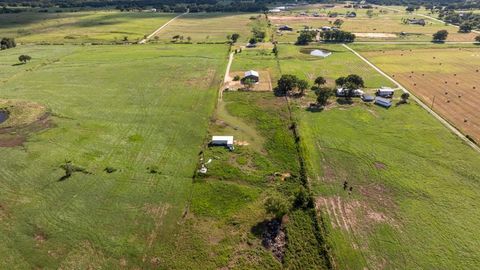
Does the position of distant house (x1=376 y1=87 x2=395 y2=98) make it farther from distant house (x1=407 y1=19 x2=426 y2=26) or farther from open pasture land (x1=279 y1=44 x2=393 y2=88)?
distant house (x1=407 y1=19 x2=426 y2=26)

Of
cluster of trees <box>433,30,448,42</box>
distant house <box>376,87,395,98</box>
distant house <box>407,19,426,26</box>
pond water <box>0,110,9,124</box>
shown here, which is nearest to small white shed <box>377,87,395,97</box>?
distant house <box>376,87,395,98</box>

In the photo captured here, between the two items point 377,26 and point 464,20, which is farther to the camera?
point 464,20

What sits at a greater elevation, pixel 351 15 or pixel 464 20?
pixel 351 15

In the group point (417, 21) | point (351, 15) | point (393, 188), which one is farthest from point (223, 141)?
point (351, 15)

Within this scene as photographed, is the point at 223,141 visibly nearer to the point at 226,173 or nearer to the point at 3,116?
the point at 226,173

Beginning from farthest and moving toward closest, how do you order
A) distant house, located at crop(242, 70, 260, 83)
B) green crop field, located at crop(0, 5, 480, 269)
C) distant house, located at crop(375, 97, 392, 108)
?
distant house, located at crop(242, 70, 260, 83) < distant house, located at crop(375, 97, 392, 108) < green crop field, located at crop(0, 5, 480, 269)

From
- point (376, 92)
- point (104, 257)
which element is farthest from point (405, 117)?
point (104, 257)
